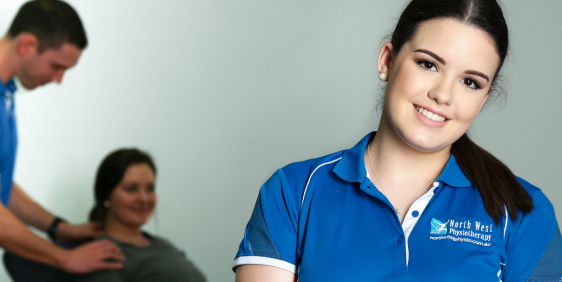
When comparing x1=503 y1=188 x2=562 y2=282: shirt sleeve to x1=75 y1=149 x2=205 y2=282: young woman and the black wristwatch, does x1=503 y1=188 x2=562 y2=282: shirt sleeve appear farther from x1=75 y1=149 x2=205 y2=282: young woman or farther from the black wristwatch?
the black wristwatch

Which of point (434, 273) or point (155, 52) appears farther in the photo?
point (155, 52)

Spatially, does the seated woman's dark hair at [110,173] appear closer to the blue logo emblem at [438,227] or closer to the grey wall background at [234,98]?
the grey wall background at [234,98]

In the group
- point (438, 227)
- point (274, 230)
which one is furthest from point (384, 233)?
point (274, 230)

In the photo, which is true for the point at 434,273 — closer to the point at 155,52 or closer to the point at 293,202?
the point at 293,202

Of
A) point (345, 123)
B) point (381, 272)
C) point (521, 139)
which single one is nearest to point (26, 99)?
point (345, 123)

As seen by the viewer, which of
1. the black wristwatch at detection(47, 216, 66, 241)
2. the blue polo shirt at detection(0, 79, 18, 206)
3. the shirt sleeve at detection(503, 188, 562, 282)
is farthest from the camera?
the black wristwatch at detection(47, 216, 66, 241)

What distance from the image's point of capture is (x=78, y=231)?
2.14 metres

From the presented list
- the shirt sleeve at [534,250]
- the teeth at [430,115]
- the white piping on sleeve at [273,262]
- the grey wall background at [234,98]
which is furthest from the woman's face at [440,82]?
the grey wall background at [234,98]

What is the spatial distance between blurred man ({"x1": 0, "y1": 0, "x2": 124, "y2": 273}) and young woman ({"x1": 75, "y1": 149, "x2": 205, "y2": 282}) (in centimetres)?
5

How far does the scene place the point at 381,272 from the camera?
1.01m

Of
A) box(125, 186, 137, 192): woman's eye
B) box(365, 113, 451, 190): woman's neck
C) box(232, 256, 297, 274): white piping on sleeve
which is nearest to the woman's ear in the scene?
box(365, 113, 451, 190): woman's neck

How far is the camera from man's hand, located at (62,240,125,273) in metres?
2.08

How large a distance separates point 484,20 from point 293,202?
1.80 feet

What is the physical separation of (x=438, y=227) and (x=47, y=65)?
5.52ft
